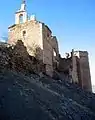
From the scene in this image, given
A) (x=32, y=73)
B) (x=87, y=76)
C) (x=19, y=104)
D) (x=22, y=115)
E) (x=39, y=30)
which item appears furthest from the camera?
(x=87, y=76)

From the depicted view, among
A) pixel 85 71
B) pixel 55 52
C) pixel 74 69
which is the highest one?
pixel 55 52

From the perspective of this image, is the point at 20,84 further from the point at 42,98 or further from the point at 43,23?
the point at 43,23

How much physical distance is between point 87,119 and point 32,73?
32.3 feet

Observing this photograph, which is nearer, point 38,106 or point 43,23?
point 38,106

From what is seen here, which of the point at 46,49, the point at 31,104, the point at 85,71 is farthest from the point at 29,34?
the point at 31,104

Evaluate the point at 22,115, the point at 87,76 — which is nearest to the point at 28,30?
the point at 87,76

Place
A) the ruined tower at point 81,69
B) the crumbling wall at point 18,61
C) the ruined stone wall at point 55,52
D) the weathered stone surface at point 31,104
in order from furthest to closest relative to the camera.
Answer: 1. the ruined tower at point 81,69
2. the ruined stone wall at point 55,52
3. the crumbling wall at point 18,61
4. the weathered stone surface at point 31,104

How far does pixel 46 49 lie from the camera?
102 feet

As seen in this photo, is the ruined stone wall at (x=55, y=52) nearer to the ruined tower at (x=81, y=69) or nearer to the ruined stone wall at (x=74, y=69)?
the ruined stone wall at (x=74, y=69)

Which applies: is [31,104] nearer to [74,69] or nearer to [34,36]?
[34,36]

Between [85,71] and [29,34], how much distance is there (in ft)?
33.6

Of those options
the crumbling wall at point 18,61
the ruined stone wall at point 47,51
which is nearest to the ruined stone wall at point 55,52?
the ruined stone wall at point 47,51

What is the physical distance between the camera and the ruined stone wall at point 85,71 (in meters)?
36.8

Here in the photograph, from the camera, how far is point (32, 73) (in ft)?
85.3
